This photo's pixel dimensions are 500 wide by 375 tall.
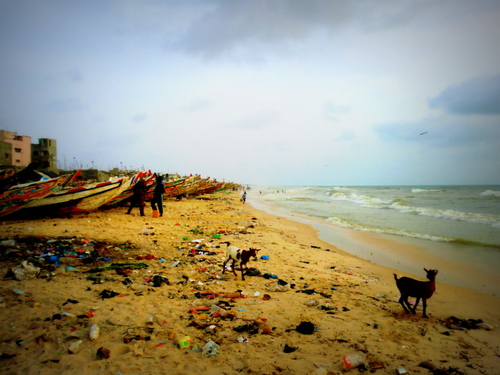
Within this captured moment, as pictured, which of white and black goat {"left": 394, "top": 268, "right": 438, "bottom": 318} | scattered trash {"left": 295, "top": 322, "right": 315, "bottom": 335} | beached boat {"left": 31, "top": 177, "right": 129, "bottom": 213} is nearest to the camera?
scattered trash {"left": 295, "top": 322, "right": 315, "bottom": 335}

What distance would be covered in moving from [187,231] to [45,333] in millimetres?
6430

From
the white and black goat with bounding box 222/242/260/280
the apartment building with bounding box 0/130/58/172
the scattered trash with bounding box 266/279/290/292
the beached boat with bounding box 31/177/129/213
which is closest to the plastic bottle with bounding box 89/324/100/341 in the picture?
the white and black goat with bounding box 222/242/260/280

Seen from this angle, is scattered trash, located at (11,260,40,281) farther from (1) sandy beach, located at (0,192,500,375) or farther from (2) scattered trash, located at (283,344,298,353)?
(2) scattered trash, located at (283,344,298,353)

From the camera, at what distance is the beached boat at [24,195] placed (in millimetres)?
8273

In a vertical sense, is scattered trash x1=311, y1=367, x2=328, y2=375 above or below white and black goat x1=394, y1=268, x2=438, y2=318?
below

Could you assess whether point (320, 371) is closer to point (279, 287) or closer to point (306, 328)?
point (306, 328)

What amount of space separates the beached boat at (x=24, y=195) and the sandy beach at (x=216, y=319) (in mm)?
2834

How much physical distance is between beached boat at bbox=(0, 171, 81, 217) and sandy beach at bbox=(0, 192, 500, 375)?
9.30ft

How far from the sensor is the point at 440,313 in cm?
407

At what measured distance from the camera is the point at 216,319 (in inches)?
133

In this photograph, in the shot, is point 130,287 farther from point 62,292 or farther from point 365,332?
point 365,332

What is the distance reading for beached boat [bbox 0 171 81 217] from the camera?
8.27m

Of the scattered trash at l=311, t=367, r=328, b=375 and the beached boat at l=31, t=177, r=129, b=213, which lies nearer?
the scattered trash at l=311, t=367, r=328, b=375

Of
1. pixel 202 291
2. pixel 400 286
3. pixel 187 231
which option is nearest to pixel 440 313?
pixel 400 286
